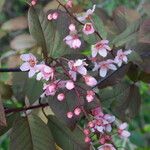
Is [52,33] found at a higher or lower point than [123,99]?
higher

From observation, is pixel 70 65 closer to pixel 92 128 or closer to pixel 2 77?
pixel 92 128

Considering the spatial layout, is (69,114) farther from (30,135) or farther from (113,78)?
(113,78)

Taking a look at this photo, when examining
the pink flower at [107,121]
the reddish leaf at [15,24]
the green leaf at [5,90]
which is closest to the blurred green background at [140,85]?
the reddish leaf at [15,24]

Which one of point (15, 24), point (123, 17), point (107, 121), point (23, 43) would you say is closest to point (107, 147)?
point (107, 121)

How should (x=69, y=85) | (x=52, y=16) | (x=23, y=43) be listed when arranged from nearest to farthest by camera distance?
(x=69, y=85), (x=52, y=16), (x=23, y=43)

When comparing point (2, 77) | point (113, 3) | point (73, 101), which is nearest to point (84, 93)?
point (73, 101)

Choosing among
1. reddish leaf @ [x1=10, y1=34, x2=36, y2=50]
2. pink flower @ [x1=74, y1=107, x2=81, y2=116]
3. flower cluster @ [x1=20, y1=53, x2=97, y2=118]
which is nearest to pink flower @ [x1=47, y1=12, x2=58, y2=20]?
flower cluster @ [x1=20, y1=53, x2=97, y2=118]

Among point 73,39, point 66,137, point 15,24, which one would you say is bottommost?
point 15,24
